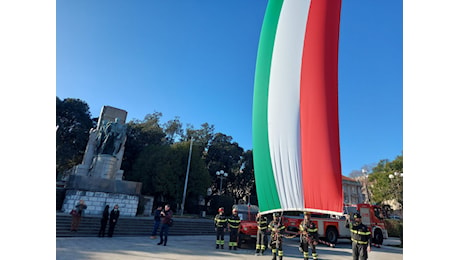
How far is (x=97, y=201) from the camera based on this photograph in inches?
641

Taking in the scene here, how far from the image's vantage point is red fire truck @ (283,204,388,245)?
13.7m

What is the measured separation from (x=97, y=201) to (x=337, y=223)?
43.4ft

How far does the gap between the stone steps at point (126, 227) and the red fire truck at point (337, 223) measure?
602 cm

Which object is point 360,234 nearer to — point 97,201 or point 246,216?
point 246,216

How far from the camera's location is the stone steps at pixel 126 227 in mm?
12319

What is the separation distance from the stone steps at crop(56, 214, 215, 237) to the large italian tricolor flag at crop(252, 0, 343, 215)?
34.7 ft

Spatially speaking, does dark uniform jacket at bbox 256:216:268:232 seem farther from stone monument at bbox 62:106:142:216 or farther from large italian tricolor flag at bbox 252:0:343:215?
stone monument at bbox 62:106:142:216

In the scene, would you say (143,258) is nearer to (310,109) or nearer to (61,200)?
(310,109)

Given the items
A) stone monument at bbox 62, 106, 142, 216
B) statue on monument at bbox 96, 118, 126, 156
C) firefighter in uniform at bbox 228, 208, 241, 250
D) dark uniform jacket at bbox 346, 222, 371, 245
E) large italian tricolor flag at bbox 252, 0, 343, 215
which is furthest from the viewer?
statue on monument at bbox 96, 118, 126, 156

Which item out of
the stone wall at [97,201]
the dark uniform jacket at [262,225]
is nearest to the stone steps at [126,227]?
the stone wall at [97,201]

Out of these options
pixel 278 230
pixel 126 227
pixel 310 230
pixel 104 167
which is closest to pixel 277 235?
pixel 278 230

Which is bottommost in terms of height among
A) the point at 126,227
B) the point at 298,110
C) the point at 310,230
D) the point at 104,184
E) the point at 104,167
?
the point at 126,227

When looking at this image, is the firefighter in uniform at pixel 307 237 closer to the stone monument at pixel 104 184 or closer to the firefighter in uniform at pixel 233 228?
the firefighter in uniform at pixel 233 228

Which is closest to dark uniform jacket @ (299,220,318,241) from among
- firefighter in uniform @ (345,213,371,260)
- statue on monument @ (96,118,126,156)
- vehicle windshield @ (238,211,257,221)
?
firefighter in uniform @ (345,213,371,260)
